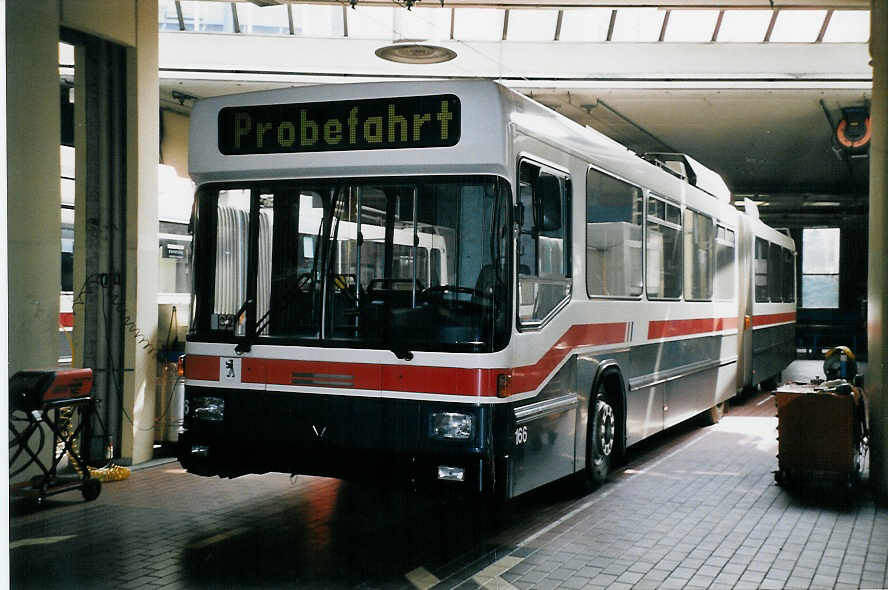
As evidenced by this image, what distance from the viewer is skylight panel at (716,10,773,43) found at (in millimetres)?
18688

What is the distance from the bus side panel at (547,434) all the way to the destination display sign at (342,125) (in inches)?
76.8

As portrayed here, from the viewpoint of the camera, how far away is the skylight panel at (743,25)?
18688 mm

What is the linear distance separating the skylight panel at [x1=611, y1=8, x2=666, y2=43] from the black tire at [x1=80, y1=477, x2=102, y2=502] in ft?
47.0

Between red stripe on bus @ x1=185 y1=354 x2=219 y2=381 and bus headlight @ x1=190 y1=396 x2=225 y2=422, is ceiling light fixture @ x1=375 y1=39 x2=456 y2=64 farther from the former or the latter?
bus headlight @ x1=190 y1=396 x2=225 y2=422

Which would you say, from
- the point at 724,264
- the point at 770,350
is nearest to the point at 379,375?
the point at 724,264

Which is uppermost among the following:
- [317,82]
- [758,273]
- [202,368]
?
[317,82]

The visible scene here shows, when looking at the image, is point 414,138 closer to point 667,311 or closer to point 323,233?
point 323,233

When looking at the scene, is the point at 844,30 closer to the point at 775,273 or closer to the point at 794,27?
the point at 794,27

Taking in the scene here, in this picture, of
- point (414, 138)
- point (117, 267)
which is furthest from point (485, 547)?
point (117, 267)

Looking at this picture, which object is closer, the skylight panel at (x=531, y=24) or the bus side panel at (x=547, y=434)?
the bus side panel at (x=547, y=434)

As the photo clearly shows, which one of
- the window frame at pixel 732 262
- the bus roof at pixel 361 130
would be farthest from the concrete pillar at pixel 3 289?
the window frame at pixel 732 262

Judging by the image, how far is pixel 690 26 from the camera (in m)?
18.9

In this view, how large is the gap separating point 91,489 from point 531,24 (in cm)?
1449

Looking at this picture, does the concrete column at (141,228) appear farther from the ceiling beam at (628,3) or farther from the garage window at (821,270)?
the garage window at (821,270)
